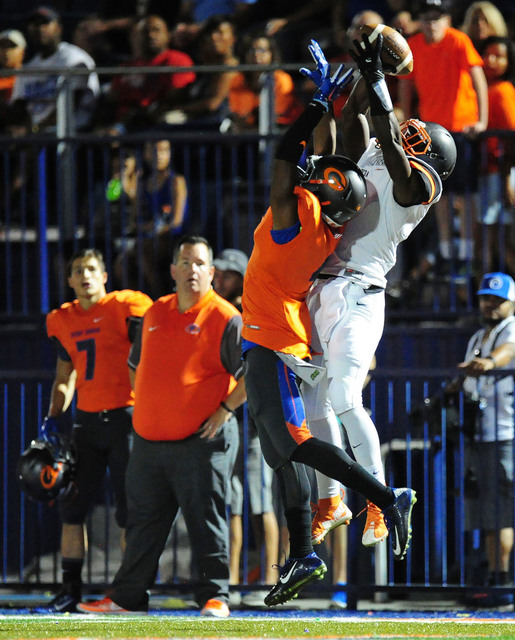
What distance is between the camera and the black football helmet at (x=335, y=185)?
20.5 ft

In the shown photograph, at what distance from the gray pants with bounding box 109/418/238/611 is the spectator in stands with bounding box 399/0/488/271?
3421mm

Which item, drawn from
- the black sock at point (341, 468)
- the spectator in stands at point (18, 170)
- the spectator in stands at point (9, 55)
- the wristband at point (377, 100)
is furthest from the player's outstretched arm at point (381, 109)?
the spectator in stands at point (9, 55)

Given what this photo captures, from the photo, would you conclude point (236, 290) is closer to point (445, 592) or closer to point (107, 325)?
point (107, 325)

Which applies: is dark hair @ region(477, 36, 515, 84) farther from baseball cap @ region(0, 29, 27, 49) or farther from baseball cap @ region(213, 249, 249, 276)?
baseball cap @ region(0, 29, 27, 49)

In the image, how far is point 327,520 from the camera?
6672 mm

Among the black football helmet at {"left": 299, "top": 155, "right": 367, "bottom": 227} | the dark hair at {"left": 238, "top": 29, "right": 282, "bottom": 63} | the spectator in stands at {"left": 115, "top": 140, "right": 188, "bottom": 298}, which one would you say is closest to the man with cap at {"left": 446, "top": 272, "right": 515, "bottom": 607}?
the black football helmet at {"left": 299, "top": 155, "right": 367, "bottom": 227}

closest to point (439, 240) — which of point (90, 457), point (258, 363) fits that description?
point (90, 457)

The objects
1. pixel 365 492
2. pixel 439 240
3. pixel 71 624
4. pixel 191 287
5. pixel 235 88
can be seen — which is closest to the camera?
pixel 365 492

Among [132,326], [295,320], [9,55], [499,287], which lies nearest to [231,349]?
[132,326]

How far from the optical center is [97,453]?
8641mm

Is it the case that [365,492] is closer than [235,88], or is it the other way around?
[365,492]

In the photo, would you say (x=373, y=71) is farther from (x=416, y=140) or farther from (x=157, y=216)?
(x=157, y=216)

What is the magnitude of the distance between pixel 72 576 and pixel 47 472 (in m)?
0.82

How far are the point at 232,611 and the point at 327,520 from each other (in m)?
2.29
